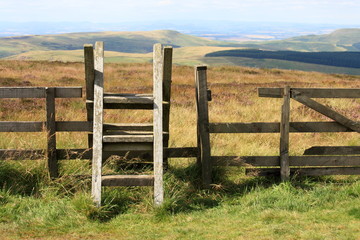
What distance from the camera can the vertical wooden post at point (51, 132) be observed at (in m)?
6.88

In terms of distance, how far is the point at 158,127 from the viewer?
648 centimetres

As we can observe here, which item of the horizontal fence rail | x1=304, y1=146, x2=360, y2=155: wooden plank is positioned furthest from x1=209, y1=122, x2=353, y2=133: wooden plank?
the horizontal fence rail

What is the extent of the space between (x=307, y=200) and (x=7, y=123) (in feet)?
17.7

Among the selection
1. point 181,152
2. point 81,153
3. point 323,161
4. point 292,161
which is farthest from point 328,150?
point 81,153

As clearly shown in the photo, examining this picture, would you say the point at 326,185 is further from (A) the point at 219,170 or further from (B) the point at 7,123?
(B) the point at 7,123

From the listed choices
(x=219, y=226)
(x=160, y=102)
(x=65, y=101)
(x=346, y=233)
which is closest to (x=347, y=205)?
(x=346, y=233)

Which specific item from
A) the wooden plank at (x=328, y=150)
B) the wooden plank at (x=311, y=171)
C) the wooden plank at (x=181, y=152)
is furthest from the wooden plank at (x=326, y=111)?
the wooden plank at (x=181, y=152)

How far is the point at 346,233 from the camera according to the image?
501 centimetres

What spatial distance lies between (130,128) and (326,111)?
12.1ft

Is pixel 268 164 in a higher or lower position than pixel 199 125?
lower

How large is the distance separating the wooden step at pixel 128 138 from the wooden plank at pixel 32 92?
1.08 metres

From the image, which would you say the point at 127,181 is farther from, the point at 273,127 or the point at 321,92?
the point at 321,92

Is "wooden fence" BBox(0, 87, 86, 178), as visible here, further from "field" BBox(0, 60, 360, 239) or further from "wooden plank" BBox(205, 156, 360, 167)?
"wooden plank" BBox(205, 156, 360, 167)

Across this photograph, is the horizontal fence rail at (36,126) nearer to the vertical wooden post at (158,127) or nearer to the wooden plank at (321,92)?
the vertical wooden post at (158,127)
